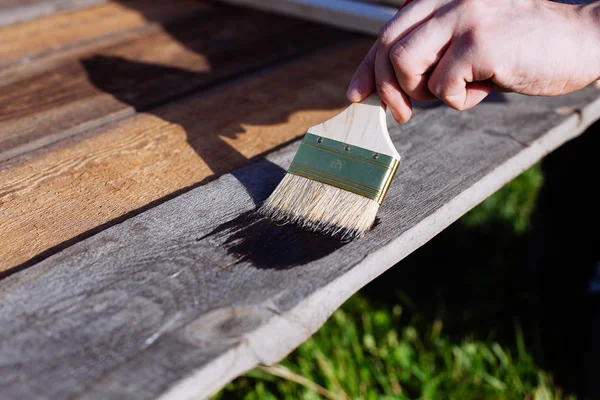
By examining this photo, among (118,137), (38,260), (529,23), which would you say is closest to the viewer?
(38,260)

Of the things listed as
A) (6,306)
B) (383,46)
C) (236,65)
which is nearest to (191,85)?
(236,65)

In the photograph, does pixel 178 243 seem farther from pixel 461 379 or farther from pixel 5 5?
pixel 5 5

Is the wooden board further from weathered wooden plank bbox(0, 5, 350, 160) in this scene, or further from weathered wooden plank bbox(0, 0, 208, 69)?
weathered wooden plank bbox(0, 5, 350, 160)

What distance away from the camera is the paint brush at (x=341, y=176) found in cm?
104

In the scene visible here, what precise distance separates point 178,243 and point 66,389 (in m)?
0.32

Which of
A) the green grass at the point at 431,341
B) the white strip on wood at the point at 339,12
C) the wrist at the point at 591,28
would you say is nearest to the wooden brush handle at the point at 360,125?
the wrist at the point at 591,28

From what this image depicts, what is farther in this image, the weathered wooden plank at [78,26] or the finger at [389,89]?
the weathered wooden plank at [78,26]

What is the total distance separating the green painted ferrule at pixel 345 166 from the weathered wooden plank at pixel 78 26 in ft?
3.16

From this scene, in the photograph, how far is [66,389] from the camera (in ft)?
2.25

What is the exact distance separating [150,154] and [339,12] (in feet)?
3.18

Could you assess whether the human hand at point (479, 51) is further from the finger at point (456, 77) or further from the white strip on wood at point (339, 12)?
the white strip on wood at point (339, 12)

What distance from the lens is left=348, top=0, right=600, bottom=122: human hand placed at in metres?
1.03

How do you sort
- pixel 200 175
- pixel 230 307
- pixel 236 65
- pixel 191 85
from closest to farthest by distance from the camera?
pixel 230 307 < pixel 200 175 < pixel 191 85 < pixel 236 65

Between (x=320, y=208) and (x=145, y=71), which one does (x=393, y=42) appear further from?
(x=145, y=71)
